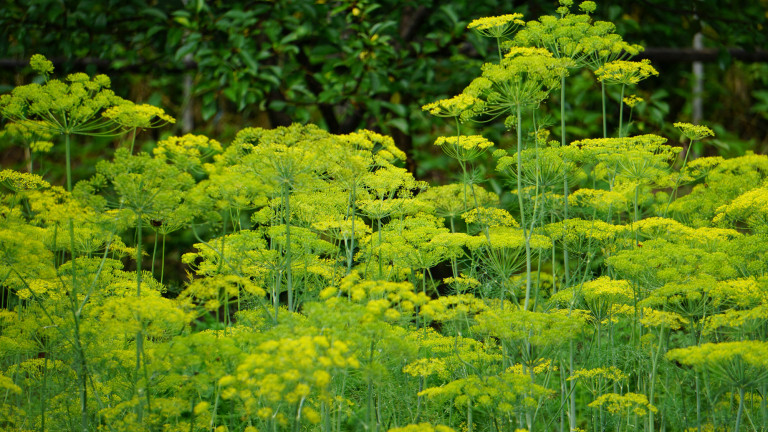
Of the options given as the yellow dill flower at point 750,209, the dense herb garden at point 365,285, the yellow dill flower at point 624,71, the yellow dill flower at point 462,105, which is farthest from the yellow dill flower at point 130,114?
the yellow dill flower at point 750,209

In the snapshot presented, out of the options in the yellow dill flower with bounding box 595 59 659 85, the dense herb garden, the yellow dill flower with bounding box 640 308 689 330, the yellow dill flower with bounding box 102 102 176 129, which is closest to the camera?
the dense herb garden

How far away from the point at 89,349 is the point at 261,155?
156 cm

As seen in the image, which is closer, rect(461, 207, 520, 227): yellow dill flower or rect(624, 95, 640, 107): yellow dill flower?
rect(461, 207, 520, 227): yellow dill flower

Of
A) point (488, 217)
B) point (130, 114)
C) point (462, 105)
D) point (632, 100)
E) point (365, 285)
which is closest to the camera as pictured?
point (365, 285)

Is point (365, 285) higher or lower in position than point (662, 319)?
higher

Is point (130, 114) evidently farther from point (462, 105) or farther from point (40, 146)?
point (462, 105)

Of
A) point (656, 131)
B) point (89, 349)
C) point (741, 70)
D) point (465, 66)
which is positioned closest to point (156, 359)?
point (89, 349)

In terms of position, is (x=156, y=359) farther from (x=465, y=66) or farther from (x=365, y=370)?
(x=465, y=66)

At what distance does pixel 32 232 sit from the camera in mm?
4660

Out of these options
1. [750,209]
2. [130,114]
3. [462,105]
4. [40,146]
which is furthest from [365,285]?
[40,146]

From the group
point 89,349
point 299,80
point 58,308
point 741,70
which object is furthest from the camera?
point 741,70

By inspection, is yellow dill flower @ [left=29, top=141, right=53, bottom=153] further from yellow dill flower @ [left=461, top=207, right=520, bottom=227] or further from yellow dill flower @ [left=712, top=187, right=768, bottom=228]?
yellow dill flower @ [left=712, top=187, right=768, bottom=228]

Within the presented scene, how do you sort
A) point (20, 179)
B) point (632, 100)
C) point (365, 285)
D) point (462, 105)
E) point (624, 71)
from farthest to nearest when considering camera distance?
1. point (632, 100)
2. point (624, 71)
3. point (20, 179)
4. point (462, 105)
5. point (365, 285)

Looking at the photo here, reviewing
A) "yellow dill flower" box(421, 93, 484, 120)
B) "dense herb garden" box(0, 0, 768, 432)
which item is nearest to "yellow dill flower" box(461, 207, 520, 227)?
"dense herb garden" box(0, 0, 768, 432)
